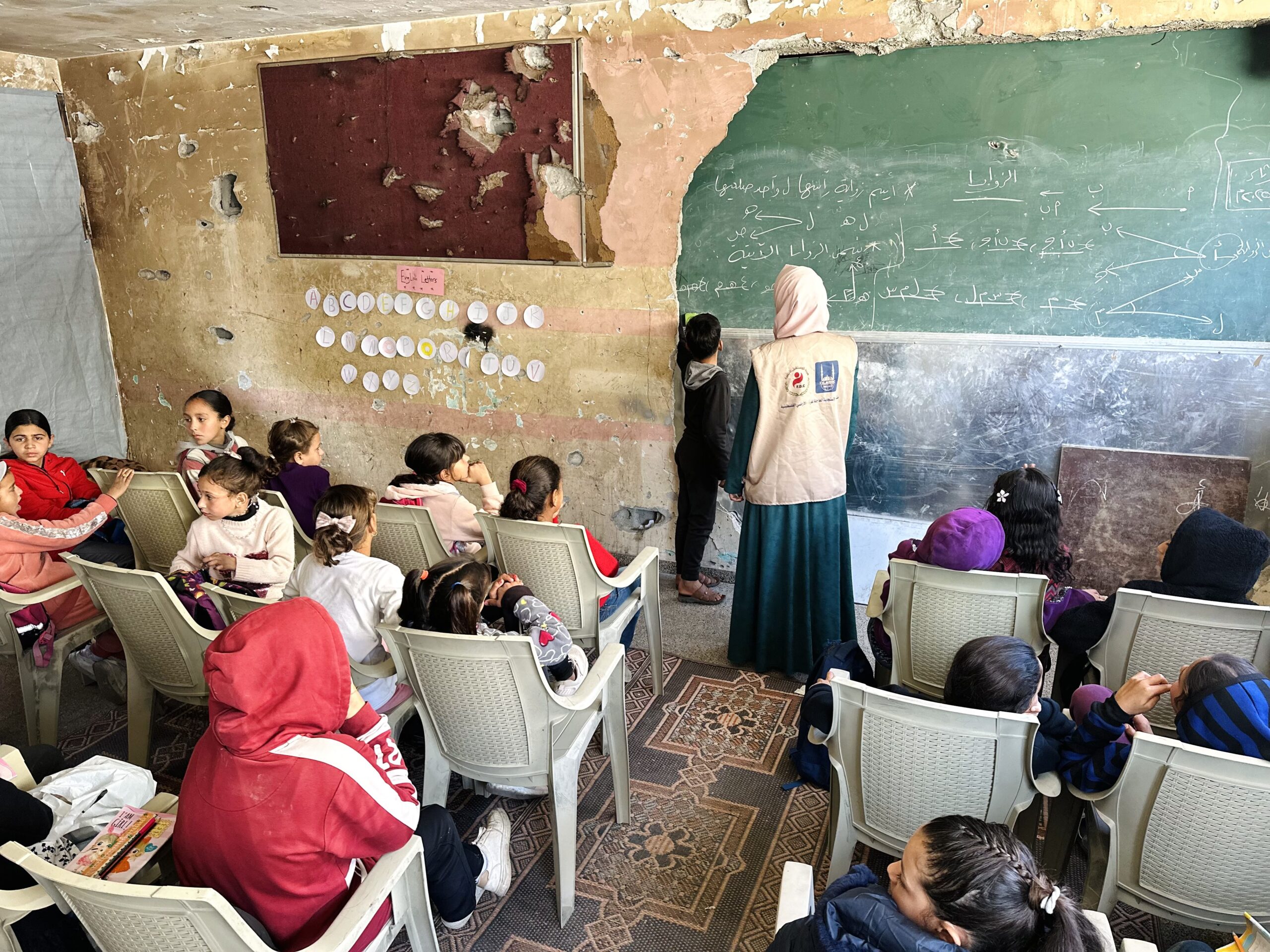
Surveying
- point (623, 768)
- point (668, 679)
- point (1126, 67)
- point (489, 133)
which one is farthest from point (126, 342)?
point (1126, 67)

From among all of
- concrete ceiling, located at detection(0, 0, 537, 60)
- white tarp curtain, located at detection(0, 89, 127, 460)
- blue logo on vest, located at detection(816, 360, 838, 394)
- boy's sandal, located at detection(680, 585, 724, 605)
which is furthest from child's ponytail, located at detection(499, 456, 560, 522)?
white tarp curtain, located at detection(0, 89, 127, 460)

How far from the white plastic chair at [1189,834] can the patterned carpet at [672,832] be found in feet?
1.84

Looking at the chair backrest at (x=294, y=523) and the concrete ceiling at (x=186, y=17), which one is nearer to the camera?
the chair backrest at (x=294, y=523)

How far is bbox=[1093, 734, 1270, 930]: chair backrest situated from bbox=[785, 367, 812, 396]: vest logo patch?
1.74 meters

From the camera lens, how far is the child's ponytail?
2.86 metres

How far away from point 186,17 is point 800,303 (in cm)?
335

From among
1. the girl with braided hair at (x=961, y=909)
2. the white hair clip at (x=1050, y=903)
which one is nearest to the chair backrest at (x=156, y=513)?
the girl with braided hair at (x=961, y=909)

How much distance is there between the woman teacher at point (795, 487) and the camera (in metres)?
3.15

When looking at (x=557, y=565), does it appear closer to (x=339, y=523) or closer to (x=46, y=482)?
(x=339, y=523)

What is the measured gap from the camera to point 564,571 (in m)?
2.78

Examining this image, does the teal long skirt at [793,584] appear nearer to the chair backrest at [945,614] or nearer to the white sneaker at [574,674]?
the chair backrest at [945,614]

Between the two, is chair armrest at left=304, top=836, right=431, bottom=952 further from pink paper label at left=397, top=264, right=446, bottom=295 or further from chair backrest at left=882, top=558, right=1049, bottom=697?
pink paper label at left=397, top=264, right=446, bottom=295

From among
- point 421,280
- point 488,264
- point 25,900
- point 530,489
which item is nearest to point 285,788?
point 25,900

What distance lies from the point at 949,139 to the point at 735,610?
7.02 feet
